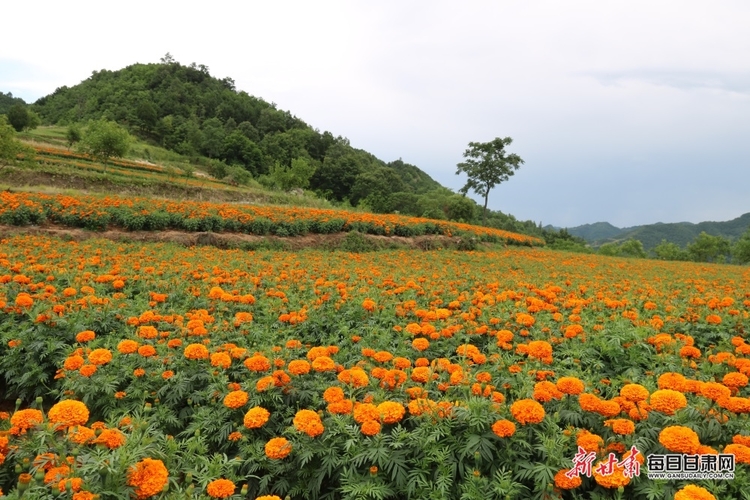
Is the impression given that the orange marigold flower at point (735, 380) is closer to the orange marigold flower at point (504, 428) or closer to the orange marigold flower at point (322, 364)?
the orange marigold flower at point (504, 428)

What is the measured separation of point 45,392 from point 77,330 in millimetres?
561

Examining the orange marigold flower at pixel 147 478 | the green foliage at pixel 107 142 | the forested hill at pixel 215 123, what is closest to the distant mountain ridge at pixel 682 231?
the forested hill at pixel 215 123

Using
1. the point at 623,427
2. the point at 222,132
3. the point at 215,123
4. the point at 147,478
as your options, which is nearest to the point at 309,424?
the point at 147,478

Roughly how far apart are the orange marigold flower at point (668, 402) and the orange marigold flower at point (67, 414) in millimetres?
2839

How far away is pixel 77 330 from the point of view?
12.5 ft

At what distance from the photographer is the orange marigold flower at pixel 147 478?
67.7 inches

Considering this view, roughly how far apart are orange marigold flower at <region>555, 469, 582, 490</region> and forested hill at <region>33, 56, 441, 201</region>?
4810 centimetres

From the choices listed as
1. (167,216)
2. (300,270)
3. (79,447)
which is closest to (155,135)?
(167,216)

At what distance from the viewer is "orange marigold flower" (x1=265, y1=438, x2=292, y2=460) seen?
6.90 feet

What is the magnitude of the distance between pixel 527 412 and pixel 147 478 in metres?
1.77

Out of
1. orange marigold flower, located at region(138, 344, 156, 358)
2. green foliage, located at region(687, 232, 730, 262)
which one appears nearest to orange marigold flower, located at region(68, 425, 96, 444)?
orange marigold flower, located at region(138, 344, 156, 358)

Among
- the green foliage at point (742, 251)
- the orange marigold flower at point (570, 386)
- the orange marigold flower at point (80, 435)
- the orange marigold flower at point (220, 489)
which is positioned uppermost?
the green foliage at point (742, 251)

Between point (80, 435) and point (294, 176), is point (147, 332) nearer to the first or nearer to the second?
point (80, 435)

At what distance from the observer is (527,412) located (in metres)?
2.06
